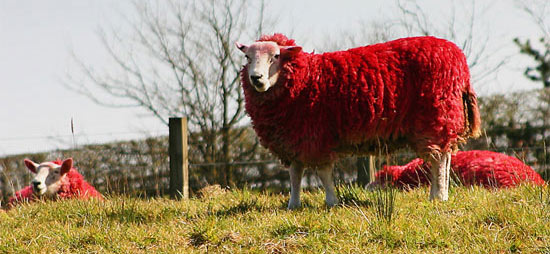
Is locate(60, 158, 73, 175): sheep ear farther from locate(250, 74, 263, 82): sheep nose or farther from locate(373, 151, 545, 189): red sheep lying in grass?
locate(373, 151, 545, 189): red sheep lying in grass

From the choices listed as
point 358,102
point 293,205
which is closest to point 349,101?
point 358,102

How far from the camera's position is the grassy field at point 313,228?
12.5ft

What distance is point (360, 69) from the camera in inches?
200

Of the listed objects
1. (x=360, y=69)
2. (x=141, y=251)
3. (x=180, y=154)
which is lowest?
(x=141, y=251)

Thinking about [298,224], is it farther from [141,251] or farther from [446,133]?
[446,133]

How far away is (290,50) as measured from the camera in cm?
501

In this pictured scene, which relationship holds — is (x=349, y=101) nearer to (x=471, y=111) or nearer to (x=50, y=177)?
(x=471, y=111)

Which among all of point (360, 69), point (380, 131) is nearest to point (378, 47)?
point (360, 69)

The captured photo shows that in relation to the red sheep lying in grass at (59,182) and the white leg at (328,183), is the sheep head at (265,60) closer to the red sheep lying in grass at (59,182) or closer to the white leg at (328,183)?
the white leg at (328,183)

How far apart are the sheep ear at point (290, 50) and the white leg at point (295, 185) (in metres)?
1.00

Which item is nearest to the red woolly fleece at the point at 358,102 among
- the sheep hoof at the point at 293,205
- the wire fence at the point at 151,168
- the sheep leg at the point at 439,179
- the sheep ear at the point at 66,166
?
the sheep leg at the point at 439,179

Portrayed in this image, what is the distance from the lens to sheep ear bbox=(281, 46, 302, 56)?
16.4ft

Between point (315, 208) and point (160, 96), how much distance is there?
29.9 ft

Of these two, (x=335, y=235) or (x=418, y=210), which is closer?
(x=335, y=235)
